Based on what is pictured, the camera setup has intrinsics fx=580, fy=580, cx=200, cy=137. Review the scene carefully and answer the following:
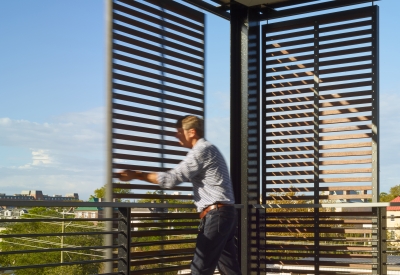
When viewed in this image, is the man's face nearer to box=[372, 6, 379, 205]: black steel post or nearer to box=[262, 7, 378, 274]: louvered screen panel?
box=[262, 7, 378, 274]: louvered screen panel

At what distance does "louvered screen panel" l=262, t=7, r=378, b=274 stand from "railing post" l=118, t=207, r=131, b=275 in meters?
1.88

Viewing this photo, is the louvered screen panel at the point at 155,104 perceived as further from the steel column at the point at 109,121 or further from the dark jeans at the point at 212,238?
the dark jeans at the point at 212,238

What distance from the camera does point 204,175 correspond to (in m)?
4.26

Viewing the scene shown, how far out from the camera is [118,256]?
4.46 meters

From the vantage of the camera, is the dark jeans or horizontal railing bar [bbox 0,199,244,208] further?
the dark jeans

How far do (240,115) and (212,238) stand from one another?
2.06m

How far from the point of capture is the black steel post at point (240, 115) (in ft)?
18.9

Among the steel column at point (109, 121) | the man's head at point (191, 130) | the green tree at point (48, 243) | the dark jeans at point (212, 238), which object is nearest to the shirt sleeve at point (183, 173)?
the man's head at point (191, 130)

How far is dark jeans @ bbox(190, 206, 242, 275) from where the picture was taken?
4.03 metres

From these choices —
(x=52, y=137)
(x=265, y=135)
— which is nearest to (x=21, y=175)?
(x=52, y=137)

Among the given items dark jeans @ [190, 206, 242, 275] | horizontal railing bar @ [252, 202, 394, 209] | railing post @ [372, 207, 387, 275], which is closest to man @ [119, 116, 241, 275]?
dark jeans @ [190, 206, 242, 275]

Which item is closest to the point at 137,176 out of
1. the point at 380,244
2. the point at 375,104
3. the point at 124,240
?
the point at 124,240

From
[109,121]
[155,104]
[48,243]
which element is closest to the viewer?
[109,121]

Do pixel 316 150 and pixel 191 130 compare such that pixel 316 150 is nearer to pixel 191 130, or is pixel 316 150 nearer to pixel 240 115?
pixel 240 115
